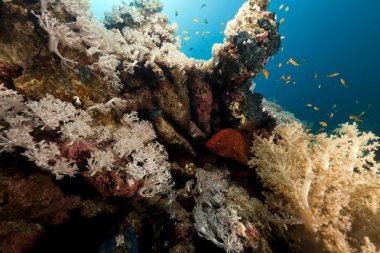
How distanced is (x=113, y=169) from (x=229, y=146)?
327cm

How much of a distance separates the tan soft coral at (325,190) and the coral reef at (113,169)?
2cm

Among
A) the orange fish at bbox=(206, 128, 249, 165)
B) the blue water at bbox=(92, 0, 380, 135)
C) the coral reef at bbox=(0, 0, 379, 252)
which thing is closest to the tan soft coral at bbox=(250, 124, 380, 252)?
the coral reef at bbox=(0, 0, 379, 252)

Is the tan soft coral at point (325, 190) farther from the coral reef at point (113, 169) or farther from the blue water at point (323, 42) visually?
the blue water at point (323, 42)

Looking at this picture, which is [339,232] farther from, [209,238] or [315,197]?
[209,238]

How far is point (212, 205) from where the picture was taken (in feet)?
13.6

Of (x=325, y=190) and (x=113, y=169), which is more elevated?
(x=325, y=190)

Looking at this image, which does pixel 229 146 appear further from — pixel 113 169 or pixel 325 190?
pixel 113 169

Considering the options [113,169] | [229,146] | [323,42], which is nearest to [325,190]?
[229,146]

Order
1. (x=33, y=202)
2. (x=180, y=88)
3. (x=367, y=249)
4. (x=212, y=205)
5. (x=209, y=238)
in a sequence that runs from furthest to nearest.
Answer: (x=180, y=88) < (x=212, y=205) < (x=209, y=238) < (x=33, y=202) < (x=367, y=249)

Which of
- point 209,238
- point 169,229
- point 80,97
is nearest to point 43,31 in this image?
point 80,97

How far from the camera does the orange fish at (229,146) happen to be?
6055 mm

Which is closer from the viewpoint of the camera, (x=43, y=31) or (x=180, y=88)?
(x=43, y=31)

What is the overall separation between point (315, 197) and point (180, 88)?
405 centimetres

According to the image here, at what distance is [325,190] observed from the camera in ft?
13.4
